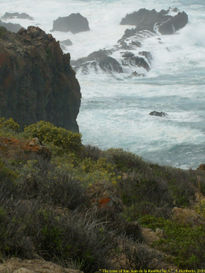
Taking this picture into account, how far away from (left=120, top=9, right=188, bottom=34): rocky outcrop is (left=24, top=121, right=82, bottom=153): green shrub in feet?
206

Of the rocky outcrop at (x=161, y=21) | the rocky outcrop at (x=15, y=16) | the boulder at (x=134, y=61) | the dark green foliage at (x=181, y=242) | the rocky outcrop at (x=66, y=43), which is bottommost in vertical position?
the dark green foliage at (x=181, y=242)

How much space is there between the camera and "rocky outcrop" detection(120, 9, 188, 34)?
7025cm

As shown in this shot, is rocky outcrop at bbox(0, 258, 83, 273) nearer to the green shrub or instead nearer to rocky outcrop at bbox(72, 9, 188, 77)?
the green shrub

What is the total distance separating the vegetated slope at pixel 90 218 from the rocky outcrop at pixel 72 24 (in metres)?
75.4

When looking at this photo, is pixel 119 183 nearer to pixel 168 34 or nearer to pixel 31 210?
pixel 31 210

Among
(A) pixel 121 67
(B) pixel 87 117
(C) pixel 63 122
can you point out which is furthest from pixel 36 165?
(A) pixel 121 67

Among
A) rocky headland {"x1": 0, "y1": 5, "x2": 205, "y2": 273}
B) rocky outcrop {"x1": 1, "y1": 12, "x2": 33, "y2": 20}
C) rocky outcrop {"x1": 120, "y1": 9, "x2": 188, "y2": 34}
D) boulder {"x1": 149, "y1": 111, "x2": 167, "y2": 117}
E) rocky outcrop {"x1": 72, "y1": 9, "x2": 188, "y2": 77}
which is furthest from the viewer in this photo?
rocky outcrop {"x1": 1, "y1": 12, "x2": 33, "y2": 20}

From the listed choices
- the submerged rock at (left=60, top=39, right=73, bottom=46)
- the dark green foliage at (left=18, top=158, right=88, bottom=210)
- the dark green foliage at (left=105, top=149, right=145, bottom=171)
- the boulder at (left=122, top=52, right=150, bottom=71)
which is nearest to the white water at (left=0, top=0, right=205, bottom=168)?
the boulder at (left=122, top=52, right=150, bottom=71)

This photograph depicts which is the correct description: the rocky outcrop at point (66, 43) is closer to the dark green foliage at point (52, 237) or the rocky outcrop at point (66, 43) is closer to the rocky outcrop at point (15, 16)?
the rocky outcrop at point (15, 16)

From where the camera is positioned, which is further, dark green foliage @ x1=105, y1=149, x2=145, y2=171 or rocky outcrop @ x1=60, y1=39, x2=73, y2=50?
rocky outcrop @ x1=60, y1=39, x2=73, y2=50

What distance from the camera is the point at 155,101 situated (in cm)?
3416

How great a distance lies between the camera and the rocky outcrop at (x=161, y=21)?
2766 inches

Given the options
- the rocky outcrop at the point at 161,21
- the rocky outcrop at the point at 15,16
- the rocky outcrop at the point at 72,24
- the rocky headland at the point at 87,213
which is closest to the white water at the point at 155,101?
the rocky outcrop at the point at 161,21

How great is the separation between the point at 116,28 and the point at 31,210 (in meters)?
79.7
